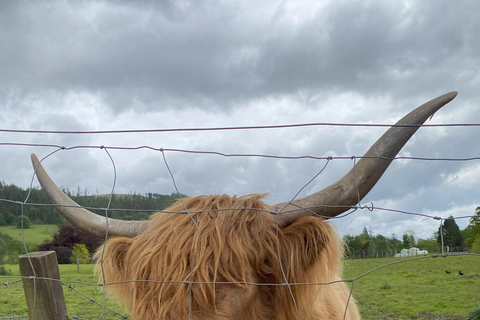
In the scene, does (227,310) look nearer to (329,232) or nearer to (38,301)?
(329,232)

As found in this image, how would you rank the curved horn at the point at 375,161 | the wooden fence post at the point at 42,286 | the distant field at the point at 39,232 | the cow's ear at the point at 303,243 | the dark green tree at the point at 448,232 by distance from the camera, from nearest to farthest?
the curved horn at the point at 375,161 < the dark green tree at the point at 448,232 < the cow's ear at the point at 303,243 < the wooden fence post at the point at 42,286 < the distant field at the point at 39,232

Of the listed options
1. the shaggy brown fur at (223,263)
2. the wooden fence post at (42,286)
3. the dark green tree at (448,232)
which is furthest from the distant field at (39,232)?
the dark green tree at (448,232)

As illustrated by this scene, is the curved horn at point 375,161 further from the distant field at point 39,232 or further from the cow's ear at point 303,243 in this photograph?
the distant field at point 39,232

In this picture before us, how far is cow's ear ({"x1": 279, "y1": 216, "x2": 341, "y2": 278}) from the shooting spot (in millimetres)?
2709

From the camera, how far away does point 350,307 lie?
429 centimetres

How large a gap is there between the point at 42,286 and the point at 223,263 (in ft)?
4.74

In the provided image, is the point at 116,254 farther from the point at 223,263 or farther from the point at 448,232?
the point at 448,232

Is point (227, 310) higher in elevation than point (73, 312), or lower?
higher

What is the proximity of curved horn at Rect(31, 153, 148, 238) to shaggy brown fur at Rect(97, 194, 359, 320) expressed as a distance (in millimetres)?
152

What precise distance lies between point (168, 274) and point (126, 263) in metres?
→ 0.54

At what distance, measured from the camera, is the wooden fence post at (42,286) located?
3.05m

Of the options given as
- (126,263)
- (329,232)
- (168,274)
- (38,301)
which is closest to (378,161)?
(329,232)

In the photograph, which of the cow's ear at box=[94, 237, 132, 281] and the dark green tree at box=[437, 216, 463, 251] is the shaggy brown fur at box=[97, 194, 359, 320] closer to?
the cow's ear at box=[94, 237, 132, 281]

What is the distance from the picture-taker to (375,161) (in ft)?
7.88
